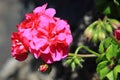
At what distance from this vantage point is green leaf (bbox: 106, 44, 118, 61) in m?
1.86

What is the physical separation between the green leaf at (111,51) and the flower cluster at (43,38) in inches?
13.5

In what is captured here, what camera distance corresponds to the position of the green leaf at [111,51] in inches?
73.4

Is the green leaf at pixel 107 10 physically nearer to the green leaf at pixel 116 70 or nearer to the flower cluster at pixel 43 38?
the green leaf at pixel 116 70

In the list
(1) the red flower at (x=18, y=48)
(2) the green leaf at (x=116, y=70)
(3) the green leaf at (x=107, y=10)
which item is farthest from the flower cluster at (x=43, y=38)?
(3) the green leaf at (x=107, y=10)

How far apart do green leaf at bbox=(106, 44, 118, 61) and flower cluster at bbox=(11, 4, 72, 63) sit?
0.34m

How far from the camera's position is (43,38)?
156cm

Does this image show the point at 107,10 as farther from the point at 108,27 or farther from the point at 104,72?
the point at 104,72

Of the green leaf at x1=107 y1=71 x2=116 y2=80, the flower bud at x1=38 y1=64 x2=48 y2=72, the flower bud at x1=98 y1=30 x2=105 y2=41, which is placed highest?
the flower bud at x1=98 y1=30 x2=105 y2=41

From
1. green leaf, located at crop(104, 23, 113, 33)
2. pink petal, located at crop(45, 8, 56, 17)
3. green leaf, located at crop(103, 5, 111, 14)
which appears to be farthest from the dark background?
pink petal, located at crop(45, 8, 56, 17)

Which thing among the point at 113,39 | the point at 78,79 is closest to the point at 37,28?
the point at 113,39

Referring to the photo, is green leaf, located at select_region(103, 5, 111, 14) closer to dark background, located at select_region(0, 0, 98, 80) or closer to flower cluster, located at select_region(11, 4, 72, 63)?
dark background, located at select_region(0, 0, 98, 80)

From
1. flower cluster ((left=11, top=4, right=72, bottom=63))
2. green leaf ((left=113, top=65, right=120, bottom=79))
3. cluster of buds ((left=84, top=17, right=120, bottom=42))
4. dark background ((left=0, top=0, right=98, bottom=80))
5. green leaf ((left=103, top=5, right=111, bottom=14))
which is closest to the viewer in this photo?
flower cluster ((left=11, top=4, right=72, bottom=63))

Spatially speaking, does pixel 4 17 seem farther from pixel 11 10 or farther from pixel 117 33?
pixel 117 33

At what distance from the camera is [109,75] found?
189cm
